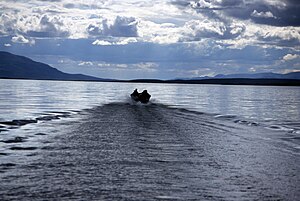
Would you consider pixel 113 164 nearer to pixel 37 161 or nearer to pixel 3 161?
pixel 37 161

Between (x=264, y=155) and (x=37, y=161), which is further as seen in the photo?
(x=264, y=155)

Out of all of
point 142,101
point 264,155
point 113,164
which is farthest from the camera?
point 142,101

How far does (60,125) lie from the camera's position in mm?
33188

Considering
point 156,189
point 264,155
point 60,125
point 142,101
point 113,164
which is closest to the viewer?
point 156,189

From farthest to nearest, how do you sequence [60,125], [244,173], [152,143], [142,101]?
[142,101] < [60,125] < [152,143] < [244,173]

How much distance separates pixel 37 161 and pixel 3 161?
136cm

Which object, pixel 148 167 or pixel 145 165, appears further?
pixel 145 165

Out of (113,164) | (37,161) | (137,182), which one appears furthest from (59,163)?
(137,182)

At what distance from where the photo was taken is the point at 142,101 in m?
70.0

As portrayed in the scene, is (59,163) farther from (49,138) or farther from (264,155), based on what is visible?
(264,155)

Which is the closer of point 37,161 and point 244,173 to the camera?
point 244,173

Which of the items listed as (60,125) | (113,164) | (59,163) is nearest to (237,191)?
(113,164)

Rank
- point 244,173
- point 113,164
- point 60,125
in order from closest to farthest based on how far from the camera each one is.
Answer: point 244,173, point 113,164, point 60,125

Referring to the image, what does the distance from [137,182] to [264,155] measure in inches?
346
